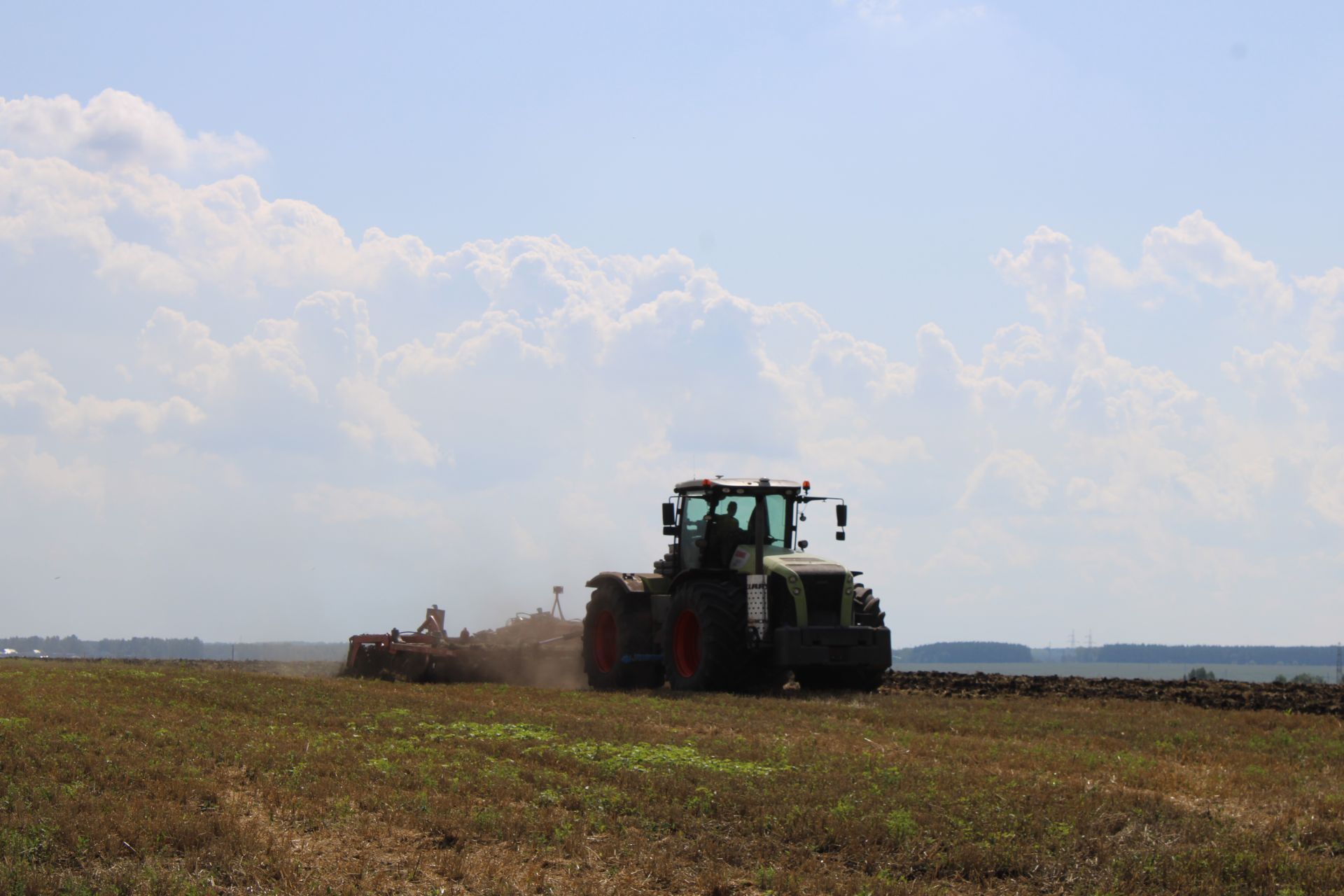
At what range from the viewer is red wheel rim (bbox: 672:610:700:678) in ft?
71.6

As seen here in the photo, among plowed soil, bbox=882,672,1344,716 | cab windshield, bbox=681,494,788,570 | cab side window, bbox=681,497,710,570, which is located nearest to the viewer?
plowed soil, bbox=882,672,1344,716

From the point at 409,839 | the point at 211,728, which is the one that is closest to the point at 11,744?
the point at 211,728

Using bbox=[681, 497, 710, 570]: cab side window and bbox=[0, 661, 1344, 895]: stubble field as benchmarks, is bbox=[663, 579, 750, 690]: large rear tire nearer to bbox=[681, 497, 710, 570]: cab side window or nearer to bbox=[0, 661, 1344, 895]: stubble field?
bbox=[681, 497, 710, 570]: cab side window

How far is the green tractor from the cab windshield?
0.02 metres

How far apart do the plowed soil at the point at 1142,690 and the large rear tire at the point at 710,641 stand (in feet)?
8.89

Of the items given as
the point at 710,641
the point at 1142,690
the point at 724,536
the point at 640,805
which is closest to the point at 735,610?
the point at 710,641

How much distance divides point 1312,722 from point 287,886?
1366cm

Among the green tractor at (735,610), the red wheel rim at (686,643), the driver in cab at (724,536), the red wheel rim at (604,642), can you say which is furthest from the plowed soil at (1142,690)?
the red wheel rim at (604,642)

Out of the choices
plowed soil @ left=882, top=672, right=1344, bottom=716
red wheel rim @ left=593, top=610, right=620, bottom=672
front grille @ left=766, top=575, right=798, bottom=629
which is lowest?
plowed soil @ left=882, top=672, right=1344, bottom=716

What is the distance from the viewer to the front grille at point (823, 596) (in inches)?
806

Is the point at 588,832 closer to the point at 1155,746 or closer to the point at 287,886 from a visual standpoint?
the point at 287,886

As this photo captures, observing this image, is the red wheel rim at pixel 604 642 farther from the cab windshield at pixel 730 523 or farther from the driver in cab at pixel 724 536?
the driver in cab at pixel 724 536

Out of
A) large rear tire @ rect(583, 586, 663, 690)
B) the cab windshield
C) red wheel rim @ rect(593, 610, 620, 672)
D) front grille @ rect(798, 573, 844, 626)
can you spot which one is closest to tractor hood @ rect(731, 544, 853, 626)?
front grille @ rect(798, 573, 844, 626)

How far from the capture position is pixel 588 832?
959cm
